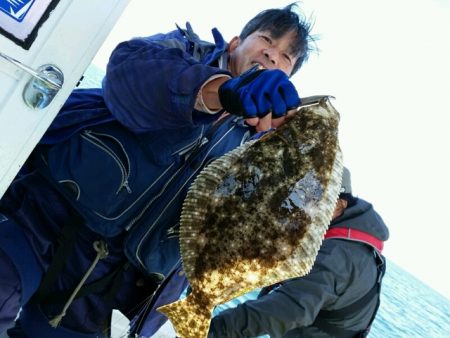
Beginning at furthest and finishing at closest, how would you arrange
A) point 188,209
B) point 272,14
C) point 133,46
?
point 272,14, point 188,209, point 133,46

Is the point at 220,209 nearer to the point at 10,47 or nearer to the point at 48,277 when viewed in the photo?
the point at 48,277

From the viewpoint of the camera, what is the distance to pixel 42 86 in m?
1.46

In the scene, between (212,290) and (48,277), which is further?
(48,277)

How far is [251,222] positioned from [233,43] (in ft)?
4.36

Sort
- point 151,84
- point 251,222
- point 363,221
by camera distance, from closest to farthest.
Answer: point 151,84, point 251,222, point 363,221

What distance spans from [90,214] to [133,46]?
3.01 ft

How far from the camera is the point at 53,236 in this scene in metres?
1.99

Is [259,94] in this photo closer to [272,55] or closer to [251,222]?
[251,222]

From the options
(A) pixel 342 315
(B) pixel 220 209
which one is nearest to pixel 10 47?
(B) pixel 220 209

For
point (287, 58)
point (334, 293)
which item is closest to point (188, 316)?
point (287, 58)

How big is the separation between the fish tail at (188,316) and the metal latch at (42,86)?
1.15 m

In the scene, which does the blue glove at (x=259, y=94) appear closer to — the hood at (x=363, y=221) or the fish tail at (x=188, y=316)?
the fish tail at (x=188, y=316)

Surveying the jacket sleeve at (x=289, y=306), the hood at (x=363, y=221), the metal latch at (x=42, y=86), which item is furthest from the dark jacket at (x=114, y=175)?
the hood at (x=363, y=221)

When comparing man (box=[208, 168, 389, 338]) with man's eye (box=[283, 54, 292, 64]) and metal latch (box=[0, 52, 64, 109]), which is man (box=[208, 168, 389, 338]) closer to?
man's eye (box=[283, 54, 292, 64])
